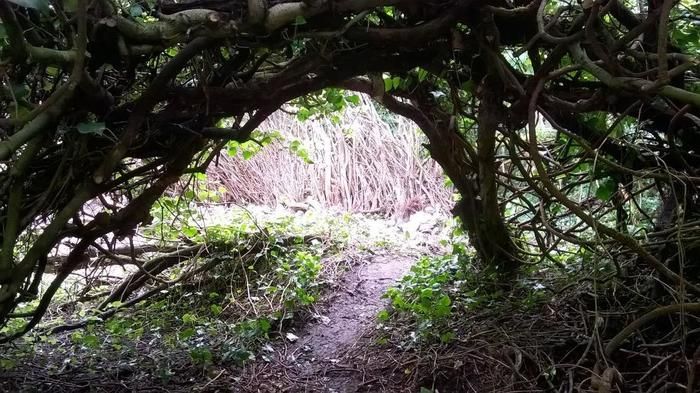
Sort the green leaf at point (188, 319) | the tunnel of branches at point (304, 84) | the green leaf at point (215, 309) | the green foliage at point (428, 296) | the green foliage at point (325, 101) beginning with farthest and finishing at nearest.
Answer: the green leaf at point (215, 309) → the green leaf at point (188, 319) → the green foliage at point (325, 101) → the green foliage at point (428, 296) → the tunnel of branches at point (304, 84)

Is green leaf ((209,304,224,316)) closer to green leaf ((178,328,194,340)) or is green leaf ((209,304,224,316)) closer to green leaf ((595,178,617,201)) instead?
green leaf ((178,328,194,340))

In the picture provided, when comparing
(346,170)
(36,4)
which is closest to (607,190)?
(36,4)

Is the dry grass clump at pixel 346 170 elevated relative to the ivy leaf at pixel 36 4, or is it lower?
elevated

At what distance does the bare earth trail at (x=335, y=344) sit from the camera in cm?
255

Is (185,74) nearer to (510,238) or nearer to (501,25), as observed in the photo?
(501,25)

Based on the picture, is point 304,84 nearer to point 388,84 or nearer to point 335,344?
point 388,84

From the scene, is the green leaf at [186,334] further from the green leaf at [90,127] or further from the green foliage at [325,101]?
the green leaf at [90,127]

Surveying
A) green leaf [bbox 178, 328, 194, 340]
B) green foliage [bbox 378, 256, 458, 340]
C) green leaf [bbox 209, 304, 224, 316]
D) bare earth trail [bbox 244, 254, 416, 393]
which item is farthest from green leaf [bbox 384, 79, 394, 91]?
green leaf [bbox 209, 304, 224, 316]

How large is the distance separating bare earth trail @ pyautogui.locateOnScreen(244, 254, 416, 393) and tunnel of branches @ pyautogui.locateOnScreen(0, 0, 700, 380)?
3.13ft

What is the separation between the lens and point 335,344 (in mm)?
2979

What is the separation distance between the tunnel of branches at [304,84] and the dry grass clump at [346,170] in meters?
3.76

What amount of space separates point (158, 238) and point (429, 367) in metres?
2.43

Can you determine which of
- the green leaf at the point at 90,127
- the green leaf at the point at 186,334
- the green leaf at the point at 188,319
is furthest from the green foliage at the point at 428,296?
the green leaf at the point at 90,127

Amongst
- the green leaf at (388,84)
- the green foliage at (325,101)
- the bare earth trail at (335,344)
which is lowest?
the bare earth trail at (335,344)
